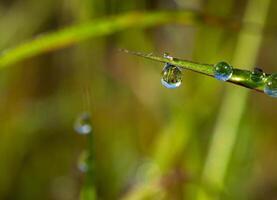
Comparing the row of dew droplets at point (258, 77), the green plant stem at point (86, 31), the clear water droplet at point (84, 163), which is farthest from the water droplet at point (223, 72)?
the green plant stem at point (86, 31)

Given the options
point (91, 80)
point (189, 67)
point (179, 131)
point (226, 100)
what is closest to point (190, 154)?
point (179, 131)

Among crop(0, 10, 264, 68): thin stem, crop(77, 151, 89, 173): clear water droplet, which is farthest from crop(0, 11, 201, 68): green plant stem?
crop(77, 151, 89, 173): clear water droplet

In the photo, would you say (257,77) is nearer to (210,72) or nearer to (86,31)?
(210,72)

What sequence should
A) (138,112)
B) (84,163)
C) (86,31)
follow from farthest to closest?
(138,112) → (86,31) → (84,163)

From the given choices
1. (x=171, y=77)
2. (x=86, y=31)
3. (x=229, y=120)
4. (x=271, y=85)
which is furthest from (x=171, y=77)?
(x=229, y=120)

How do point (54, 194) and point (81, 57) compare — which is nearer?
point (54, 194)

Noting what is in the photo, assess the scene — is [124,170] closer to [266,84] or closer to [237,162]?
[237,162]

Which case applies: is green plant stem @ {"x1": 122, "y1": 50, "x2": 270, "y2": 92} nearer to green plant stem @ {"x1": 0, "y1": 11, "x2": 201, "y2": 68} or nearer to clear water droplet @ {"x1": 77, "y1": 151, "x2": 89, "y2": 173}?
clear water droplet @ {"x1": 77, "y1": 151, "x2": 89, "y2": 173}

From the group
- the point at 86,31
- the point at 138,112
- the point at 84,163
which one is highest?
the point at 138,112

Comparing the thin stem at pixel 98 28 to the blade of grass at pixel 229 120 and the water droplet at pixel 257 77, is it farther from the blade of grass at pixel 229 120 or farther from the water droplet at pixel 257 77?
the water droplet at pixel 257 77
